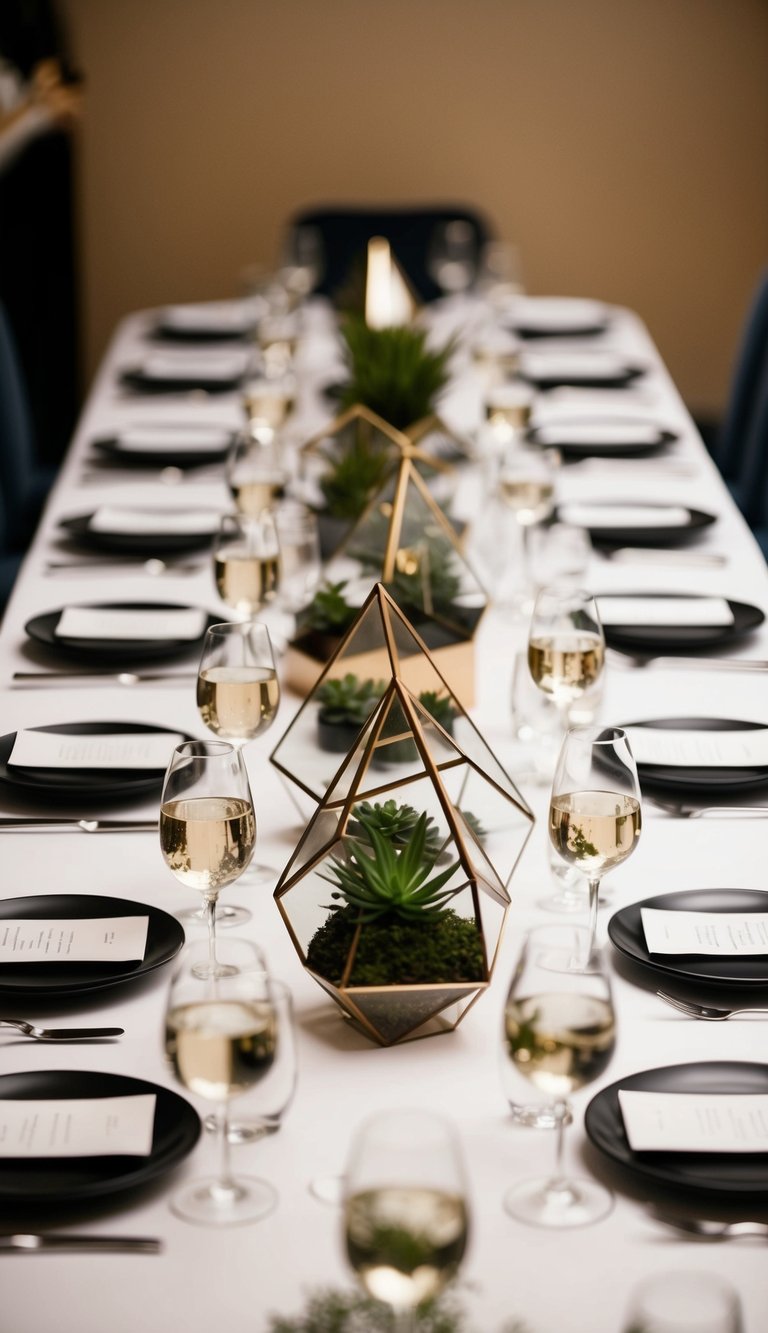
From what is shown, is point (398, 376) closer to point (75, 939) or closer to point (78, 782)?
point (78, 782)

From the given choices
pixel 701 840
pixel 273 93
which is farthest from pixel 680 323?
pixel 701 840

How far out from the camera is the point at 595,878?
1.37m

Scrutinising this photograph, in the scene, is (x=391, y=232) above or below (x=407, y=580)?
below

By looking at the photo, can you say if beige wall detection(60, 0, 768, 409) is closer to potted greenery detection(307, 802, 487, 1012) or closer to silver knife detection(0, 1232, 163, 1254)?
potted greenery detection(307, 802, 487, 1012)

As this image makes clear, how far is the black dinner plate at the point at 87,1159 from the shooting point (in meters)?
1.04

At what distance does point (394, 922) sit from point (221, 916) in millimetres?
274

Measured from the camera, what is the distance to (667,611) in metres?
2.21

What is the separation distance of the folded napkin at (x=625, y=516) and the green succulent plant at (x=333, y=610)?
0.79m

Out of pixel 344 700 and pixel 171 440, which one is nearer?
pixel 344 700

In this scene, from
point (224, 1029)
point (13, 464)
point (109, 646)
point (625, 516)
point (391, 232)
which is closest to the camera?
point (224, 1029)

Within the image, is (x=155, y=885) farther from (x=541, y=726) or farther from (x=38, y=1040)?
(x=541, y=726)

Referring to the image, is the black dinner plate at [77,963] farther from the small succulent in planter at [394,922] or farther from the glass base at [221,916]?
the small succulent in planter at [394,922]


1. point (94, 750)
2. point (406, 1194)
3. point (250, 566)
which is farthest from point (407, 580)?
point (406, 1194)

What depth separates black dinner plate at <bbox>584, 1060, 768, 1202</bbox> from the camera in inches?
41.4
